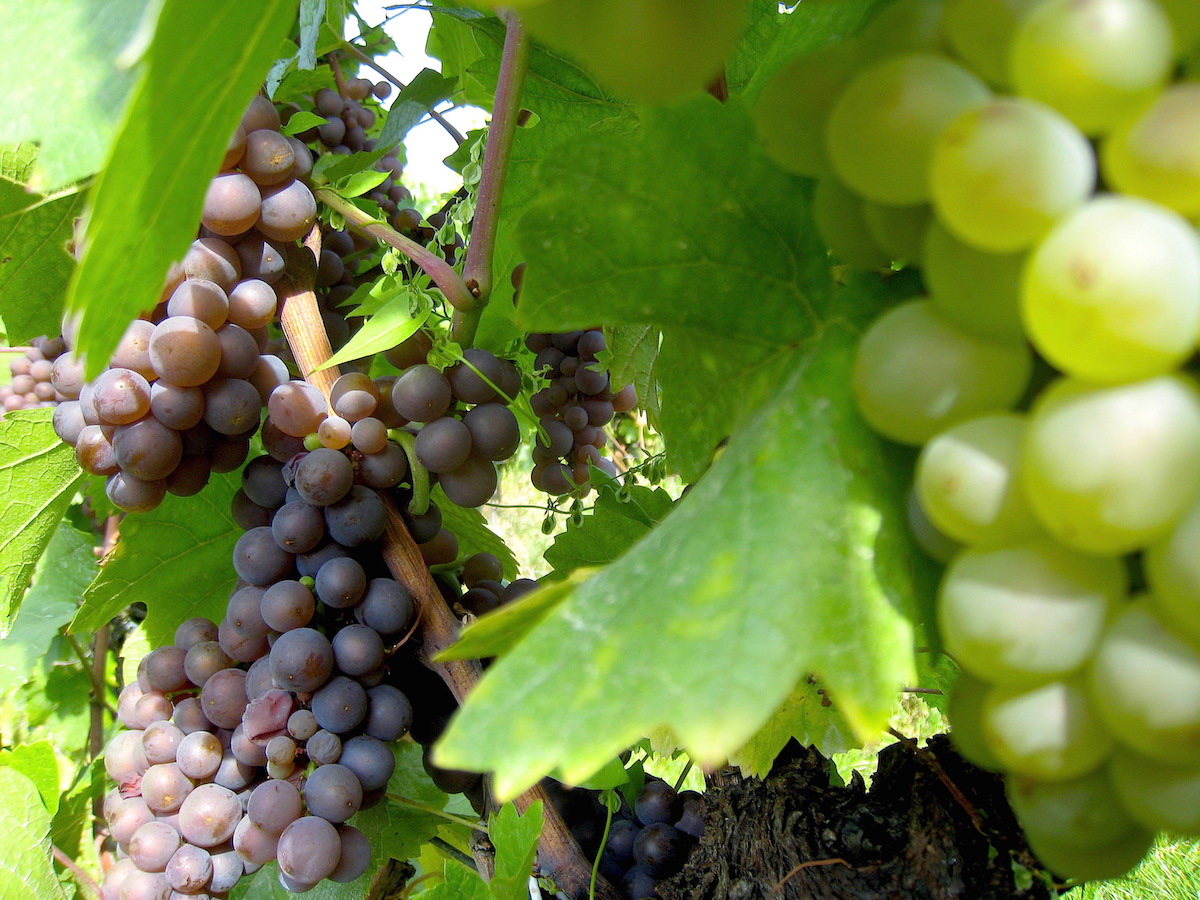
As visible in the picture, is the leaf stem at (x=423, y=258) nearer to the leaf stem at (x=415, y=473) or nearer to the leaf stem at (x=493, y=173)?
the leaf stem at (x=493, y=173)

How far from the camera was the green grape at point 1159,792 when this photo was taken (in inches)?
10.6

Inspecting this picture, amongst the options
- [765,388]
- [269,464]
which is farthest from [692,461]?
[269,464]

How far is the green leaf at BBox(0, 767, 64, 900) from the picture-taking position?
2.82ft

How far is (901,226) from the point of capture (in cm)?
34

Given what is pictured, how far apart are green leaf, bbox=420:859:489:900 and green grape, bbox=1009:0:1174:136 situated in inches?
24.3

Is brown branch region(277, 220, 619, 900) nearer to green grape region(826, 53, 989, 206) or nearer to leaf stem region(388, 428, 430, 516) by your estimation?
leaf stem region(388, 428, 430, 516)

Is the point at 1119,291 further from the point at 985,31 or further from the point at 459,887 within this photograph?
the point at 459,887

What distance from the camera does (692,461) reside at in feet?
1.68

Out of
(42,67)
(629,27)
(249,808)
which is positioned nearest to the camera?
(629,27)

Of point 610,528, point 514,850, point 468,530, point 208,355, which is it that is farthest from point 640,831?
point 208,355

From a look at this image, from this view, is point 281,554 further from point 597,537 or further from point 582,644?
point 582,644

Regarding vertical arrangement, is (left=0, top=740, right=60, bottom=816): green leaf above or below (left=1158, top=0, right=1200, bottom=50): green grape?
below

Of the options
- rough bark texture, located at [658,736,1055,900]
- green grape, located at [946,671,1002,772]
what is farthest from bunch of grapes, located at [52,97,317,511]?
green grape, located at [946,671,1002,772]

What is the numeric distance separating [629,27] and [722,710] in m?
0.21
